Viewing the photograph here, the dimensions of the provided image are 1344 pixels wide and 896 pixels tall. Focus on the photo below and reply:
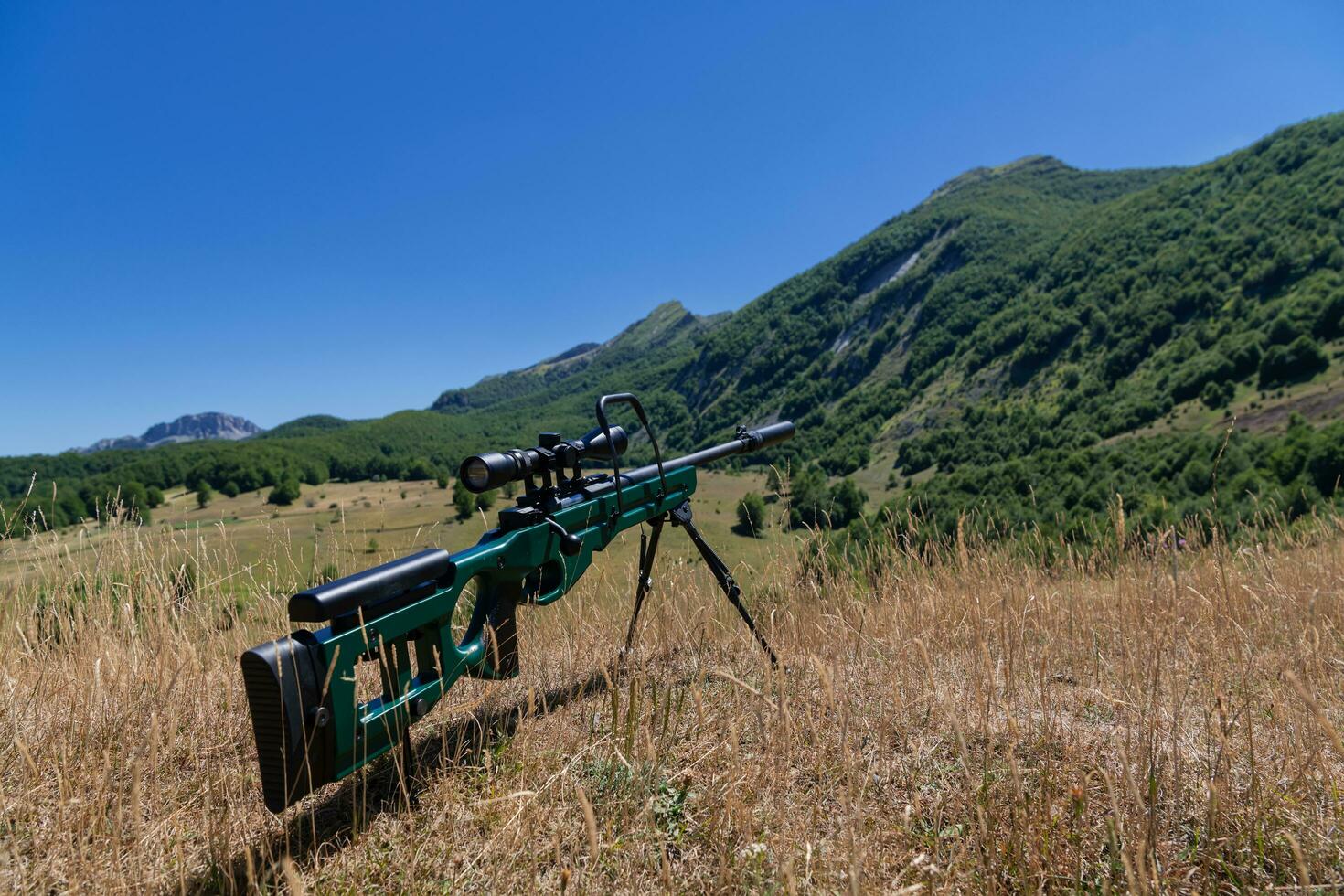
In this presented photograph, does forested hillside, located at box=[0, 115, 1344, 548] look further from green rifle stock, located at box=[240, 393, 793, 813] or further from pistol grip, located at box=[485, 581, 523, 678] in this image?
pistol grip, located at box=[485, 581, 523, 678]

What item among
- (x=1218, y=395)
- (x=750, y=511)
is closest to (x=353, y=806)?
(x=750, y=511)

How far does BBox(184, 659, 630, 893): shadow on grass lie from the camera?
2164mm

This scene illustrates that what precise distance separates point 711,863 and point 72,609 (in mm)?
5214

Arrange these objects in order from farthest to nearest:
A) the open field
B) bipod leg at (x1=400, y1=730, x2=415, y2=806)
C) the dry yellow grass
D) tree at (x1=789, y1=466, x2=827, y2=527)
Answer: tree at (x1=789, y1=466, x2=827, y2=527) < the open field < bipod leg at (x1=400, y1=730, x2=415, y2=806) < the dry yellow grass

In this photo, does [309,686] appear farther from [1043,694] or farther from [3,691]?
[3,691]

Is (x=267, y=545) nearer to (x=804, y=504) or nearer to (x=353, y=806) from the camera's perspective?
(x=353, y=806)

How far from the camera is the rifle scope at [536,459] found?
2.96 m

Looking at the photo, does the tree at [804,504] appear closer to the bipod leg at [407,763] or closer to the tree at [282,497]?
the bipod leg at [407,763]

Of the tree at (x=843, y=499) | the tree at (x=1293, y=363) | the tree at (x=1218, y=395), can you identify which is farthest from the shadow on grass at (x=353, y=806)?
the tree at (x=1293, y=363)

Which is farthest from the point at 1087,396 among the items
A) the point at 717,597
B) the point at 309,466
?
the point at 309,466

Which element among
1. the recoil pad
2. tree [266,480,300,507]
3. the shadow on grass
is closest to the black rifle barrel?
the shadow on grass

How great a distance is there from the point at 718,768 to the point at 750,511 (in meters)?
5.58

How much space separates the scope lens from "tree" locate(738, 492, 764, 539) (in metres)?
3.33

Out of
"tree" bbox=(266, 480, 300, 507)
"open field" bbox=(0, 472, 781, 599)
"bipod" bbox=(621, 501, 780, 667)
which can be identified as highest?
"tree" bbox=(266, 480, 300, 507)
